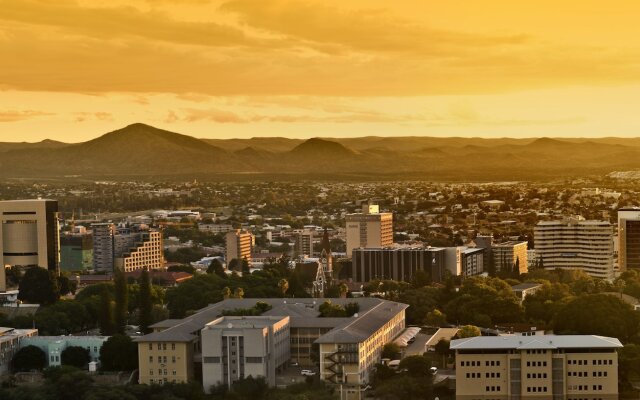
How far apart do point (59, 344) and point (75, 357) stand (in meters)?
0.75

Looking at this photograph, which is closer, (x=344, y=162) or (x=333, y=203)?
(x=333, y=203)

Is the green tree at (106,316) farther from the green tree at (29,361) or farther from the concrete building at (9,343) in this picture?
the green tree at (29,361)

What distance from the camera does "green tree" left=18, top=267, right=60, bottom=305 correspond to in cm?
4984

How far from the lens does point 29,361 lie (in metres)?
36.6

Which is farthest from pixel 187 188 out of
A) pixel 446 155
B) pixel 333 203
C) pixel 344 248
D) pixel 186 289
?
pixel 186 289

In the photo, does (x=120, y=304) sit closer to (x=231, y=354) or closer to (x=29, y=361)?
(x=29, y=361)

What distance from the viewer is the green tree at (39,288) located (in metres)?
49.8

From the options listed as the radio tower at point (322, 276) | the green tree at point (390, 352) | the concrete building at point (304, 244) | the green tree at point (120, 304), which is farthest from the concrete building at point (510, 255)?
the green tree at point (390, 352)

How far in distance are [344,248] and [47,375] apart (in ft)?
153

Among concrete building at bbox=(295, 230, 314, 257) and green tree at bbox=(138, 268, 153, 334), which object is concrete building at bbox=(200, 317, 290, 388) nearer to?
green tree at bbox=(138, 268, 153, 334)

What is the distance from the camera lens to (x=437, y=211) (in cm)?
10825

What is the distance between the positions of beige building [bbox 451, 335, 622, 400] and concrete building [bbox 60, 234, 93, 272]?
1745 inches

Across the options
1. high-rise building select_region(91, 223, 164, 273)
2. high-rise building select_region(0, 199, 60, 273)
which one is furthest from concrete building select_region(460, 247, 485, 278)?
high-rise building select_region(0, 199, 60, 273)

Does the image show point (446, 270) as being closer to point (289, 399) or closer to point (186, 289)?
point (186, 289)
